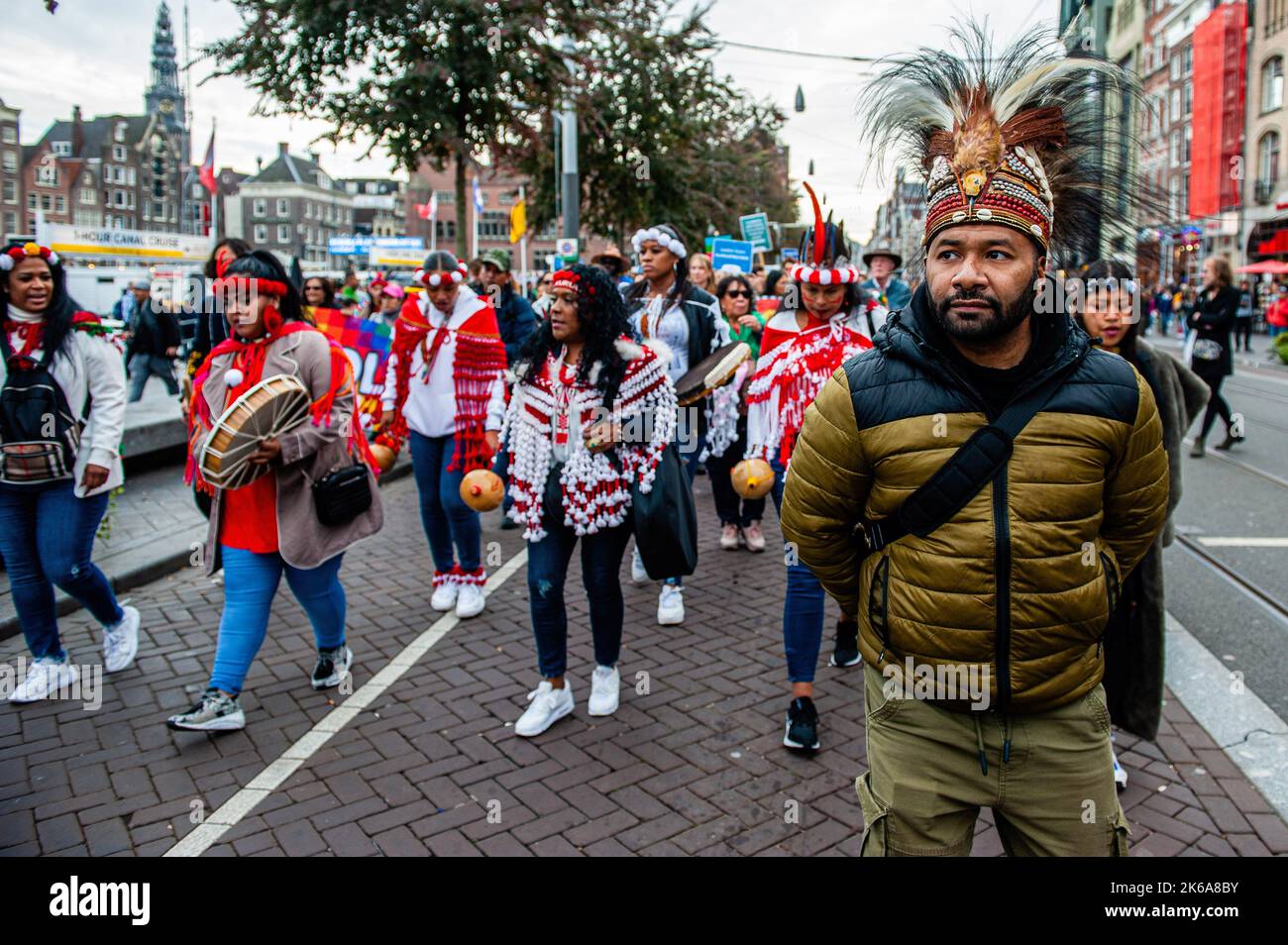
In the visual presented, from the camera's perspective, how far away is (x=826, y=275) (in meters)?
4.38

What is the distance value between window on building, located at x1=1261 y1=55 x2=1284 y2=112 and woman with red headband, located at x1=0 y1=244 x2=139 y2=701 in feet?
151

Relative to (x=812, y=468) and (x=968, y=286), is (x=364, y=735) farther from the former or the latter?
(x=968, y=286)

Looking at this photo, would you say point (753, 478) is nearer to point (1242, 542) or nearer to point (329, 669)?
point (329, 669)

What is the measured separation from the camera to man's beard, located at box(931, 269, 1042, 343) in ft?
6.73

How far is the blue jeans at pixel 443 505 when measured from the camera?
19.1ft

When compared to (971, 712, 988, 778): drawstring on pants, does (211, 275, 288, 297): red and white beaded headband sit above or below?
above

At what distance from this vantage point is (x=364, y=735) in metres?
4.21

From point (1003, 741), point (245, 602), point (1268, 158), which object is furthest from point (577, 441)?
point (1268, 158)

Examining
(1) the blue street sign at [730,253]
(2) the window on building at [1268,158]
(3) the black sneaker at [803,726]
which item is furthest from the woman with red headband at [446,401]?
(2) the window on building at [1268,158]

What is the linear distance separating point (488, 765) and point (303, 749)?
789 millimetres

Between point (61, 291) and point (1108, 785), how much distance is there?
4667 millimetres

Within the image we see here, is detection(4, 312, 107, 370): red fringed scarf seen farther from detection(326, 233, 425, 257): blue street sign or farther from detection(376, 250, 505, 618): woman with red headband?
detection(326, 233, 425, 257): blue street sign

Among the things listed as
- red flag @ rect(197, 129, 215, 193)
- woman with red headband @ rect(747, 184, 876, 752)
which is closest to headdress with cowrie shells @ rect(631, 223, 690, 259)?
woman with red headband @ rect(747, 184, 876, 752)
